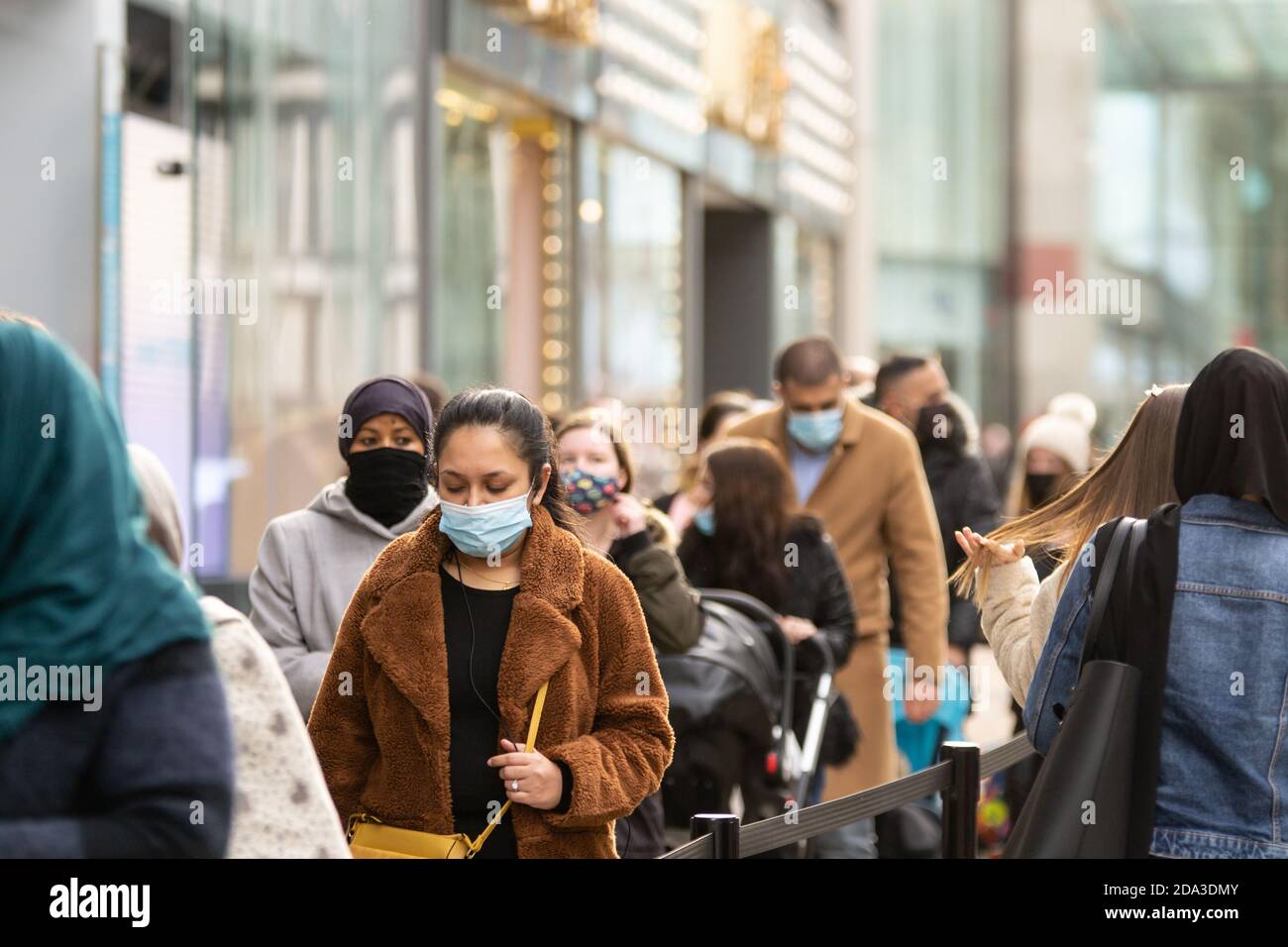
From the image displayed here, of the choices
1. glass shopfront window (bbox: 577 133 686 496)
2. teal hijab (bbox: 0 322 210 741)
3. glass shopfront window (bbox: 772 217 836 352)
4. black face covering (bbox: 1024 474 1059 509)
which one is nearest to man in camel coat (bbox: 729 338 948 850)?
black face covering (bbox: 1024 474 1059 509)

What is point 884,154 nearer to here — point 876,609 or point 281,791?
point 876,609

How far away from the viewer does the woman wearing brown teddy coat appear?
357cm

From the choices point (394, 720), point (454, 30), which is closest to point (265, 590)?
point (394, 720)

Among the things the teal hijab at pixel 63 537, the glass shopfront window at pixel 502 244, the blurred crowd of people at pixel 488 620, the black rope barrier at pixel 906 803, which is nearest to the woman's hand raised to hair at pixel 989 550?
the blurred crowd of people at pixel 488 620

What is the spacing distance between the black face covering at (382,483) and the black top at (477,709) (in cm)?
125

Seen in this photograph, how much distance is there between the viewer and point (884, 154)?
100 ft

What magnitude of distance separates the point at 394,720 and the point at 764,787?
2.67 m

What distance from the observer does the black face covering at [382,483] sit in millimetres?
4922

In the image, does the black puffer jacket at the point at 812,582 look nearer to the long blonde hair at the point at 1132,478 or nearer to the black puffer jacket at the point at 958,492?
the black puffer jacket at the point at 958,492

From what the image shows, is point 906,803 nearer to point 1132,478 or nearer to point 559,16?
point 1132,478

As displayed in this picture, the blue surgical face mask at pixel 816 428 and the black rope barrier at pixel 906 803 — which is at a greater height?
the blue surgical face mask at pixel 816 428

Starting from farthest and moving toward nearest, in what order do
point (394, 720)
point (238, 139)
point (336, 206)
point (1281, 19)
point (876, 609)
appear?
point (1281, 19) < point (336, 206) < point (238, 139) < point (876, 609) < point (394, 720)

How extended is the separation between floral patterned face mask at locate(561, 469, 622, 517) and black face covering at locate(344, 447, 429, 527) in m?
0.73
